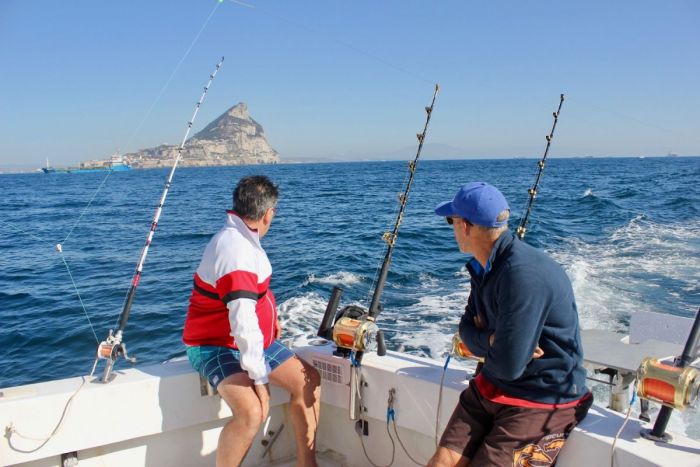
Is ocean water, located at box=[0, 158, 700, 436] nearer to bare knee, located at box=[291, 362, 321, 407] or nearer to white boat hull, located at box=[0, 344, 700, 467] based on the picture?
white boat hull, located at box=[0, 344, 700, 467]

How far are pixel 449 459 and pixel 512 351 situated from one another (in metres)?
0.54

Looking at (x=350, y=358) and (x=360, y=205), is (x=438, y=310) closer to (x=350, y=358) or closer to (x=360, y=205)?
(x=350, y=358)

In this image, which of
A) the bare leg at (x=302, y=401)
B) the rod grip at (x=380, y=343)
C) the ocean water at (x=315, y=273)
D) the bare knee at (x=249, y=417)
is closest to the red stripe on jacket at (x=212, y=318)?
the bare leg at (x=302, y=401)

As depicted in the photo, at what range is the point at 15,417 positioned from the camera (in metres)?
2.41

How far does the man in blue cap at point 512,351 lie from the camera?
6.15 feet

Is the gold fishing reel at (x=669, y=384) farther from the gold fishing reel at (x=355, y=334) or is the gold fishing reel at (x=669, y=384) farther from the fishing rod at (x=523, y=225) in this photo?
the gold fishing reel at (x=355, y=334)

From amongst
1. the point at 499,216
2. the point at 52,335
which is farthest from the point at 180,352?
Answer: the point at 499,216

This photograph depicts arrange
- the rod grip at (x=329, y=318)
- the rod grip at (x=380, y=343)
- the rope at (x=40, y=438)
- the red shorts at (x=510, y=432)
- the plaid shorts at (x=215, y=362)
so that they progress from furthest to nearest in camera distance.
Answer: the rod grip at (x=329, y=318)
the rod grip at (x=380, y=343)
the plaid shorts at (x=215, y=362)
the rope at (x=40, y=438)
the red shorts at (x=510, y=432)

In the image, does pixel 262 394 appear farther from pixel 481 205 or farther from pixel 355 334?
pixel 481 205

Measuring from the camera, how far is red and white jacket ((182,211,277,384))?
2.45 metres

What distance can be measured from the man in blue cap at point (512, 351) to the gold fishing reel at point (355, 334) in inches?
26.2

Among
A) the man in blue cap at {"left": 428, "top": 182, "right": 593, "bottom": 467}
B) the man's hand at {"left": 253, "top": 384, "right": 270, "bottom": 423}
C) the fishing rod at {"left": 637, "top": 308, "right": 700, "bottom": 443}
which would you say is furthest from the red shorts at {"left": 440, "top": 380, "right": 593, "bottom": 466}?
the man's hand at {"left": 253, "top": 384, "right": 270, "bottom": 423}

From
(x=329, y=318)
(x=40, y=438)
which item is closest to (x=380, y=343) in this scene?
(x=329, y=318)

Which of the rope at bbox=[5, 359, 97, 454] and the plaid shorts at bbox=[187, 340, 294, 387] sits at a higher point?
the plaid shorts at bbox=[187, 340, 294, 387]
